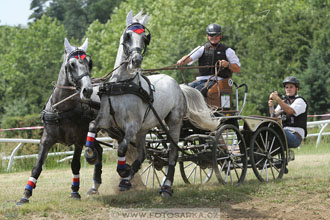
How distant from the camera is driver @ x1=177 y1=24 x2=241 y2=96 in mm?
9352

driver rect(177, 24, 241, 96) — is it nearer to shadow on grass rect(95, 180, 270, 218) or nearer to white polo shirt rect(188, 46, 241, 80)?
white polo shirt rect(188, 46, 241, 80)

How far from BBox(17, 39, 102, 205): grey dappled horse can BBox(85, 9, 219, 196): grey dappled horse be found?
397 mm

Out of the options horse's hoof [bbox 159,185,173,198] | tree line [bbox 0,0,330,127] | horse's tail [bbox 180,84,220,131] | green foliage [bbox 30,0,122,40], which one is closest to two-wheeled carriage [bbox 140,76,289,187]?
horse's tail [bbox 180,84,220,131]

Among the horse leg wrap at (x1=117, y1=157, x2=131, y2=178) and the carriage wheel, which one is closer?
the horse leg wrap at (x1=117, y1=157, x2=131, y2=178)

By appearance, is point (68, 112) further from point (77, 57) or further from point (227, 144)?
point (227, 144)

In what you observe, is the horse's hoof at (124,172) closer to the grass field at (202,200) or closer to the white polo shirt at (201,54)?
the grass field at (202,200)

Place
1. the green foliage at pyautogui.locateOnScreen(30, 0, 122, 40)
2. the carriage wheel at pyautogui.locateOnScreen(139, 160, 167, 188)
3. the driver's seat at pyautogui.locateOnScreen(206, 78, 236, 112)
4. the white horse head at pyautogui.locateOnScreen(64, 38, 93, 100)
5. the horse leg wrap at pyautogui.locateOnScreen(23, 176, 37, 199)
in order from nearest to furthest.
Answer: the white horse head at pyautogui.locateOnScreen(64, 38, 93, 100) < the horse leg wrap at pyautogui.locateOnScreen(23, 176, 37, 199) < the driver's seat at pyautogui.locateOnScreen(206, 78, 236, 112) < the carriage wheel at pyautogui.locateOnScreen(139, 160, 167, 188) < the green foliage at pyautogui.locateOnScreen(30, 0, 122, 40)

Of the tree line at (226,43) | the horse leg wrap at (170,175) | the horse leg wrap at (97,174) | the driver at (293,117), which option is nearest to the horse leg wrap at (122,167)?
the horse leg wrap at (170,175)

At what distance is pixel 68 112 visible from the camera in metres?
7.93

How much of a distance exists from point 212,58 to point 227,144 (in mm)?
1433

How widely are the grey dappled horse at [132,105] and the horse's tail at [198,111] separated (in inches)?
12.2

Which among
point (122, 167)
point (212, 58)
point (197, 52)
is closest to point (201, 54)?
point (197, 52)

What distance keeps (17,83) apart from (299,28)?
32.0 metres

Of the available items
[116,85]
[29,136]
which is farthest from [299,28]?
[116,85]
